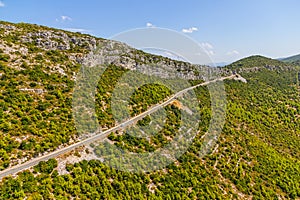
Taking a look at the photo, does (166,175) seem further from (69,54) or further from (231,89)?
(231,89)

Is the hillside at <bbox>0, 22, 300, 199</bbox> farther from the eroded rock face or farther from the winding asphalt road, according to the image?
the winding asphalt road

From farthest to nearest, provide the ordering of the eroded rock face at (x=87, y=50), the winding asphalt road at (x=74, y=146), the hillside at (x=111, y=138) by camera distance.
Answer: the eroded rock face at (x=87, y=50)
the hillside at (x=111, y=138)
the winding asphalt road at (x=74, y=146)

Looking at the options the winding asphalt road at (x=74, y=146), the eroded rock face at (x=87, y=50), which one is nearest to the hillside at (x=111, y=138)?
the eroded rock face at (x=87, y=50)

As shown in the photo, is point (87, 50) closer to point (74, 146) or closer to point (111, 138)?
point (111, 138)

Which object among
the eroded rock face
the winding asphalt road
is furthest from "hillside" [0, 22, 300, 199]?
the winding asphalt road

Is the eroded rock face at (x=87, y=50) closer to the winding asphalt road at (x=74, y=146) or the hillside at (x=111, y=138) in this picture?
the hillside at (x=111, y=138)

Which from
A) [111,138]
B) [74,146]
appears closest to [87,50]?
[111,138]

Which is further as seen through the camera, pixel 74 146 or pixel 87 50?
pixel 87 50

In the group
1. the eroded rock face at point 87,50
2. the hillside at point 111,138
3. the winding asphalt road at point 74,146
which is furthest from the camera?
the eroded rock face at point 87,50
